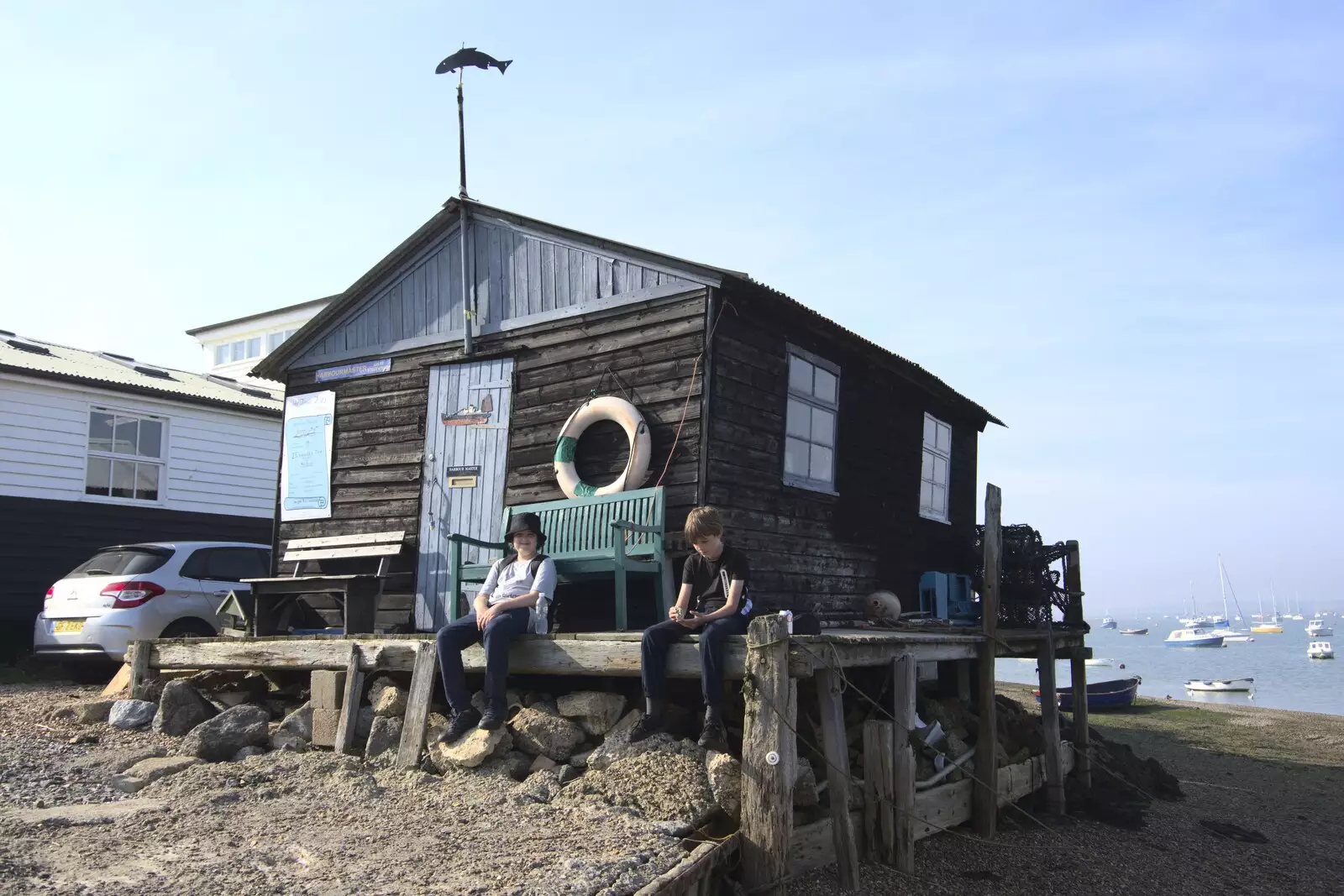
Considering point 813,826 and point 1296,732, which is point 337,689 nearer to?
point 813,826

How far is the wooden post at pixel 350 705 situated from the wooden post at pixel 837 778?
3.11 metres

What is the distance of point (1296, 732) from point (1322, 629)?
115 meters

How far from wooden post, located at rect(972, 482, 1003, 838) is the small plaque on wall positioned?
178 inches

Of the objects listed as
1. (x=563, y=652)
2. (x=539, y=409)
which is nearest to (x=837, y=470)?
(x=539, y=409)

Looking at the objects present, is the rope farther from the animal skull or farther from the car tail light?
the car tail light

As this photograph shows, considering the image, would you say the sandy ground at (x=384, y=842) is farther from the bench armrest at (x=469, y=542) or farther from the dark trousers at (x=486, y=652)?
the bench armrest at (x=469, y=542)

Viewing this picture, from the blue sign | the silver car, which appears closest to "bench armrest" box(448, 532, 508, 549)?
the blue sign

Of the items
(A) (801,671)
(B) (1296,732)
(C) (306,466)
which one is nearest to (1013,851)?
(A) (801,671)

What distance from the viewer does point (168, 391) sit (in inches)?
598

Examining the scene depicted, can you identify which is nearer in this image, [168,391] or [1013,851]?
[1013,851]

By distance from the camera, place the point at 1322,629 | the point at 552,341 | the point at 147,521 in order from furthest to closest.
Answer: the point at 1322,629, the point at 147,521, the point at 552,341

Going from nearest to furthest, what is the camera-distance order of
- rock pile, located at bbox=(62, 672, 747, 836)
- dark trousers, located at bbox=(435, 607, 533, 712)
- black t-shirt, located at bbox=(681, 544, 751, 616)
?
rock pile, located at bbox=(62, 672, 747, 836)
black t-shirt, located at bbox=(681, 544, 751, 616)
dark trousers, located at bbox=(435, 607, 533, 712)

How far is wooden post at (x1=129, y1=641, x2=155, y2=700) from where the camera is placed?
27.9 ft

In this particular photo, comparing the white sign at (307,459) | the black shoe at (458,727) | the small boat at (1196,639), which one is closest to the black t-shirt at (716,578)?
the black shoe at (458,727)
